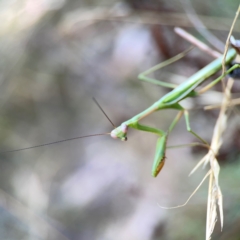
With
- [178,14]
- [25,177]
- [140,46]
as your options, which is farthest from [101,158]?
[178,14]

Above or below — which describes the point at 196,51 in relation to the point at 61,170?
below

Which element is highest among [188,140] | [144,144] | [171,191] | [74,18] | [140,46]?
[74,18]

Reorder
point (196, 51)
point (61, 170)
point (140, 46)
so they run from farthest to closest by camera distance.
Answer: point (61, 170), point (140, 46), point (196, 51)

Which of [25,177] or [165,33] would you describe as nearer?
[165,33]

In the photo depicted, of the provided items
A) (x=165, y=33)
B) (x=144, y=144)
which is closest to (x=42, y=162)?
(x=144, y=144)

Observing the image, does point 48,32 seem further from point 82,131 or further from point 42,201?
point 42,201

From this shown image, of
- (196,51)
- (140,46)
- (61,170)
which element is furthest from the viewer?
(61,170)
